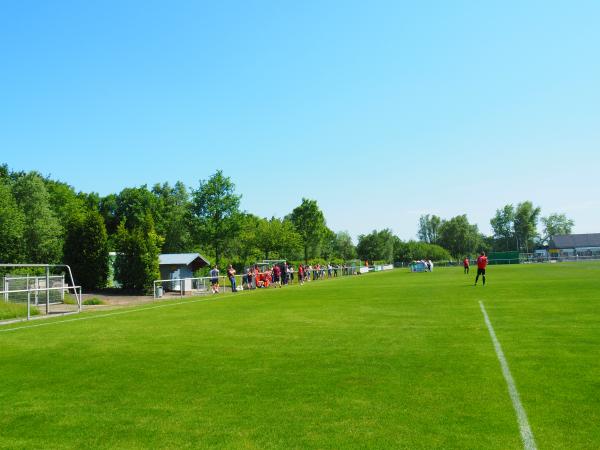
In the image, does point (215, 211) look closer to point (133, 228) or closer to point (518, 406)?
point (133, 228)

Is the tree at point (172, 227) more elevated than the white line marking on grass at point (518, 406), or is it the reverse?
the tree at point (172, 227)

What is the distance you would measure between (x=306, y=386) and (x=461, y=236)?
15585 cm

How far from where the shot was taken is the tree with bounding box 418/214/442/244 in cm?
18050

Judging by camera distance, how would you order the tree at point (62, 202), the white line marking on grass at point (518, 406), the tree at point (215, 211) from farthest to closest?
the tree at point (62, 202) → the tree at point (215, 211) → the white line marking on grass at point (518, 406)

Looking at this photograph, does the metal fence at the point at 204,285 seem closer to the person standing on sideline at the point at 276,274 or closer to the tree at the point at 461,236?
the person standing on sideline at the point at 276,274

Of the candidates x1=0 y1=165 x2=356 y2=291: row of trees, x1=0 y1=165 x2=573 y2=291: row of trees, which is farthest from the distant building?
x1=0 y1=165 x2=356 y2=291: row of trees

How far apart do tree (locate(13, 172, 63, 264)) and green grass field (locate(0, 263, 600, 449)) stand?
2161 inches

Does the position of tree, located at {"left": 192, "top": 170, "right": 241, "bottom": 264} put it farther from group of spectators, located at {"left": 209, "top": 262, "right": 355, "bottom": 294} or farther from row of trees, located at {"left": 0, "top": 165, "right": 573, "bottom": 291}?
group of spectators, located at {"left": 209, "top": 262, "right": 355, "bottom": 294}

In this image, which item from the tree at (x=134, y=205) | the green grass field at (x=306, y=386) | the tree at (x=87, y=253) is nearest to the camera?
the green grass field at (x=306, y=386)

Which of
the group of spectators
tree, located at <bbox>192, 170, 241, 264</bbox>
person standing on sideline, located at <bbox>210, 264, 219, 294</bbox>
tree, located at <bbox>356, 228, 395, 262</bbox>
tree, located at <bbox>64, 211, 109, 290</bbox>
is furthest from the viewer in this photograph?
tree, located at <bbox>356, 228, 395, 262</bbox>

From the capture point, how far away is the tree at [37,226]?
2443 inches

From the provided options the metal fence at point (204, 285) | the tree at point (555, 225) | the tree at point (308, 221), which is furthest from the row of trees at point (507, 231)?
the metal fence at point (204, 285)

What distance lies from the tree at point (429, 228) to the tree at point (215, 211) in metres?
128

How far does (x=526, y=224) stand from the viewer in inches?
6156
